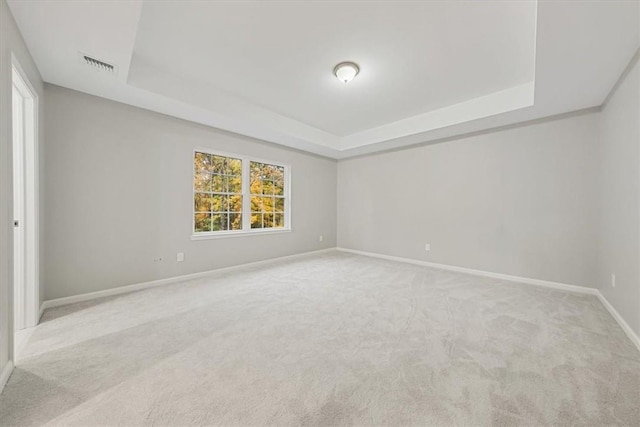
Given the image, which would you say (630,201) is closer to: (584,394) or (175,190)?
(584,394)

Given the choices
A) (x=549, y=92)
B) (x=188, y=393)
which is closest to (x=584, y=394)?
(x=188, y=393)

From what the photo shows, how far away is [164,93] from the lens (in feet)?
10.1

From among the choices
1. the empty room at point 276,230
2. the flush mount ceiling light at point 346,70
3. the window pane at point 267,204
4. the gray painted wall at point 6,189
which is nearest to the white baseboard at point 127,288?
the empty room at point 276,230

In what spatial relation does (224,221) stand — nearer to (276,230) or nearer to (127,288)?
(276,230)

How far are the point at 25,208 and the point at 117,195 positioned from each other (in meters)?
0.92

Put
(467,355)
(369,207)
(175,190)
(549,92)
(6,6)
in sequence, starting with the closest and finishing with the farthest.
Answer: (6,6) < (467,355) < (549,92) < (175,190) < (369,207)

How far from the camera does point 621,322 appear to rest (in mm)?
2383

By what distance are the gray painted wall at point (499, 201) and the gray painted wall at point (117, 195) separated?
3240 millimetres

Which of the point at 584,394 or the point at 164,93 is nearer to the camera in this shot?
the point at 584,394

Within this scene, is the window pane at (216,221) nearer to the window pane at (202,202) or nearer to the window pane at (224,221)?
the window pane at (224,221)

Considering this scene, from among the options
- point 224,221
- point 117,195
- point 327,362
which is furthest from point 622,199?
point 117,195

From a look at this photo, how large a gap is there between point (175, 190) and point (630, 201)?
16.9 ft

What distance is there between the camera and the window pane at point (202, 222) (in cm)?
410

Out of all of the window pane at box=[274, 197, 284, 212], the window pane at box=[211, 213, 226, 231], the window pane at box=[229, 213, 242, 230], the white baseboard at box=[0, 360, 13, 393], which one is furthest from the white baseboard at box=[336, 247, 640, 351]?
the white baseboard at box=[0, 360, 13, 393]
